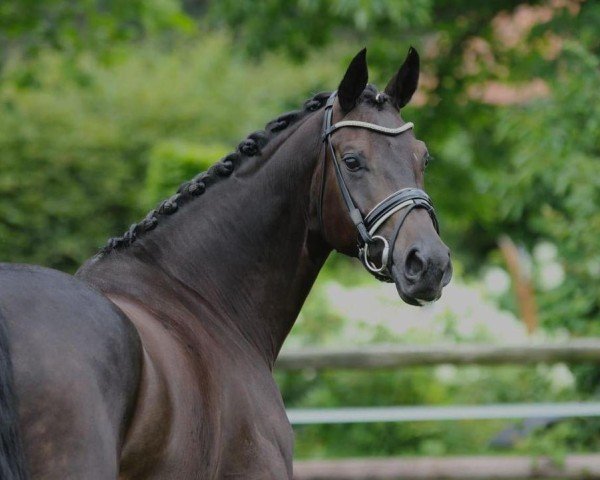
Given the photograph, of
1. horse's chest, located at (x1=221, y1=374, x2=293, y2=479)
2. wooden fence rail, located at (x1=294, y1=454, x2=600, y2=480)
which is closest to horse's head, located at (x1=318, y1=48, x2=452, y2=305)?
horse's chest, located at (x1=221, y1=374, x2=293, y2=479)

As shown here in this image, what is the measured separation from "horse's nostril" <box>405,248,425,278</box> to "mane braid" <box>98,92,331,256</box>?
2.66 ft

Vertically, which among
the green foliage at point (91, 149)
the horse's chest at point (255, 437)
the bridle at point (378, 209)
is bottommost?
the green foliage at point (91, 149)

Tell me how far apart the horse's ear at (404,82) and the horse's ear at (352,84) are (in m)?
0.14

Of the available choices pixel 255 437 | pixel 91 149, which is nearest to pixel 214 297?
pixel 255 437

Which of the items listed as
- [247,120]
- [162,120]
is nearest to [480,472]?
[162,120]

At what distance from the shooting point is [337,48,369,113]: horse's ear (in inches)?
139

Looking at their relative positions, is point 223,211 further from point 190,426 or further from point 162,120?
point 162,120

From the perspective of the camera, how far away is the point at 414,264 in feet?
10.5

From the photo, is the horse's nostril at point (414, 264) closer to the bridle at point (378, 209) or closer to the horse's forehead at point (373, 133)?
the bridle at point (378, 209)

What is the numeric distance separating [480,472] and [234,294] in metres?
3.67

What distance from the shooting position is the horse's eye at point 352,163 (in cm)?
346

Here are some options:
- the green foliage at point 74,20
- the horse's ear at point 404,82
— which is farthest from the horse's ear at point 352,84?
the green foliage at point 74,20

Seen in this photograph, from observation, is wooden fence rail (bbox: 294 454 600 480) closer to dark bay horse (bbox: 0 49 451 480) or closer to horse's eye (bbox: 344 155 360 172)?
dark bay horse (bbox: 0 49 451 480)

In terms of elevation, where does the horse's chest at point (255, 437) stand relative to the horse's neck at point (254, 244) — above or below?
below
